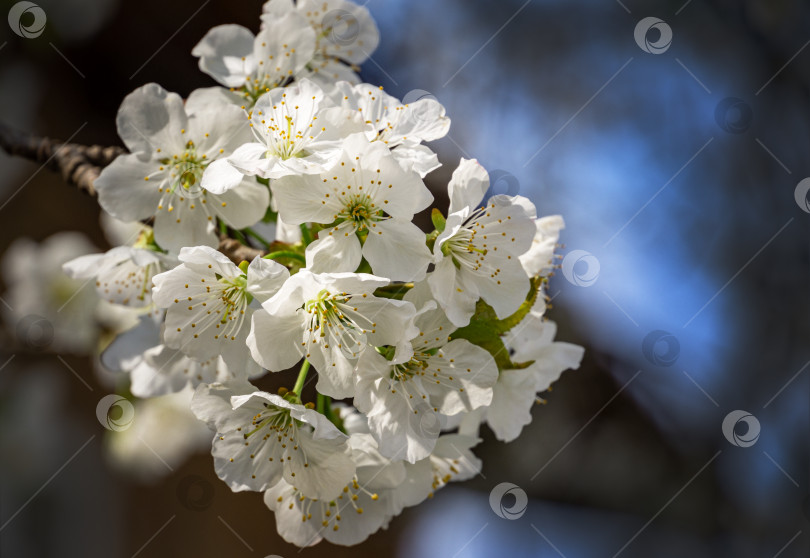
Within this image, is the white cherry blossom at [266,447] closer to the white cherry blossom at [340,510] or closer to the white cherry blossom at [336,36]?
the white cherry blossom at [340,510]

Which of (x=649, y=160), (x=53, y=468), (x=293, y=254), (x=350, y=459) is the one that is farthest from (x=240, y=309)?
(x=53, y=468)

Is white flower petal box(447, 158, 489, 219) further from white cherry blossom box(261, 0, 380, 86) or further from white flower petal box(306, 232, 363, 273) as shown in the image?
white cherry blossom box(261, 0, 380, 86)

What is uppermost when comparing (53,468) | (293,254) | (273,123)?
(273,123)

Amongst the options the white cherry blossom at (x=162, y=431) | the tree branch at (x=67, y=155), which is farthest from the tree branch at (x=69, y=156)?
the white cherry blossom at (x=162, y=431)

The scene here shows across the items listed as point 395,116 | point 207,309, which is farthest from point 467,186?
point 207,309

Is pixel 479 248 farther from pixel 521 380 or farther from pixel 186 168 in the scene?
pixel 186 168

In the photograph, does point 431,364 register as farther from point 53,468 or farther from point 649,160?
point 53,468

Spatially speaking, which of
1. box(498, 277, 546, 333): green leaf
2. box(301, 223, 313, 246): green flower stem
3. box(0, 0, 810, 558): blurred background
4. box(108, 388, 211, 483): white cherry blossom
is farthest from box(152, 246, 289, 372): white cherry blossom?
box(0, 0, 810, 558): blurred background
